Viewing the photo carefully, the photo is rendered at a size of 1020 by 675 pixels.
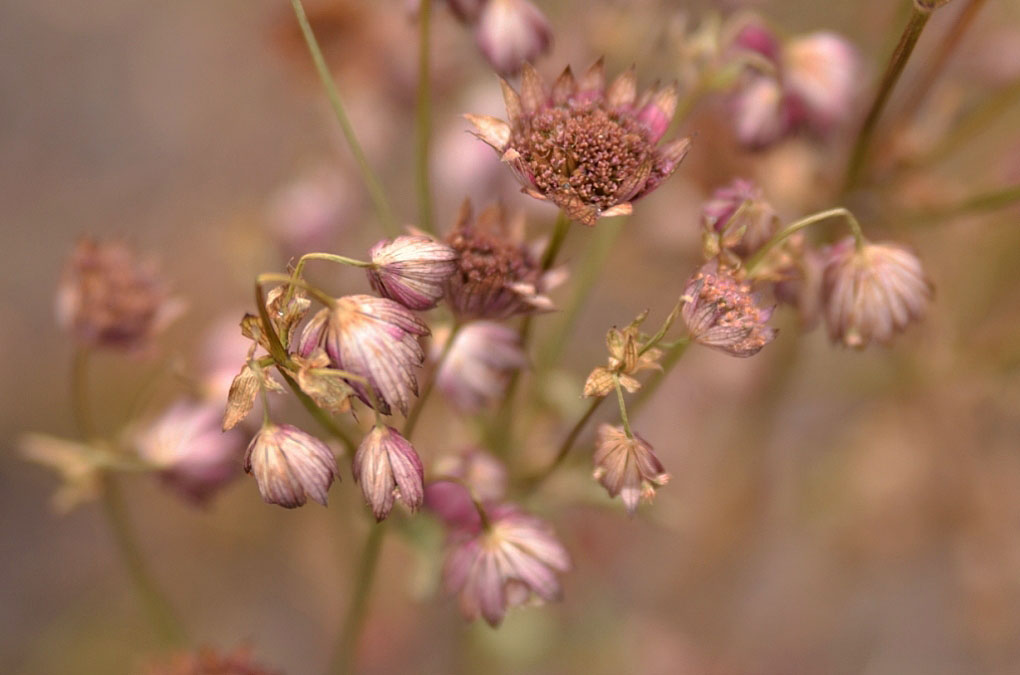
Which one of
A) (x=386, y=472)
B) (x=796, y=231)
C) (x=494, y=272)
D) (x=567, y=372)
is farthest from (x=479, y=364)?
(x=567, y=372)

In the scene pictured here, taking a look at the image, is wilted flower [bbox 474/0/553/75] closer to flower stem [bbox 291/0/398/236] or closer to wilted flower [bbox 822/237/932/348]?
flower stem [bbox 291/0/398/236]

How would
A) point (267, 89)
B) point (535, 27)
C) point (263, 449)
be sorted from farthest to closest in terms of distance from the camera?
1. point (267, 89)
2. point (535, 27)
3. point (263, 449)

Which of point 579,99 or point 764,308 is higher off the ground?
point 579,99

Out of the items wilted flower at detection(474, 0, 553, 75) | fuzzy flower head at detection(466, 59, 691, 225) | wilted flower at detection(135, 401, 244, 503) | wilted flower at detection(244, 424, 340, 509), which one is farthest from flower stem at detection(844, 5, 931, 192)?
wilted flower at detection(135, 401, 244, 503)

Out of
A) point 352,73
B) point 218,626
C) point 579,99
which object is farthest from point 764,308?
point 218,626

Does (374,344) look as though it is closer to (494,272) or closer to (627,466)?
(494,272)

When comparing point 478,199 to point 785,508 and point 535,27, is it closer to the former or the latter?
point 535,27
